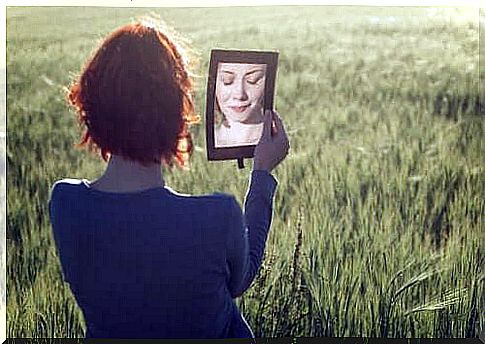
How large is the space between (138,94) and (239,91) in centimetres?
50

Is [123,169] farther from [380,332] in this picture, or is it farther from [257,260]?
[380,332]

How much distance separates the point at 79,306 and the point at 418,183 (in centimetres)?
184

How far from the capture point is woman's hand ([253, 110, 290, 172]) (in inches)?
198

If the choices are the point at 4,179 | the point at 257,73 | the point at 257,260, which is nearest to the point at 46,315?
the point at 4,179

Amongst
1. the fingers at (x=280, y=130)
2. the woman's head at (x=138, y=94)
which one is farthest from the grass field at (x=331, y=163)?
the woman's head at (x=138, y=94)

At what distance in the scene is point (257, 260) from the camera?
5.01 m

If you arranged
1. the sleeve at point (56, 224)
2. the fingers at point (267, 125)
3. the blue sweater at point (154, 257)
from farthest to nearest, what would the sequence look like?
the fingers at point (267, 125), the sleeve at point (56, 224), the blue sweater at point (154, 257)

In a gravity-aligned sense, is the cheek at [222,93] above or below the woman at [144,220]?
above

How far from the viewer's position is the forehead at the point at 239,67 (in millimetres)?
4922

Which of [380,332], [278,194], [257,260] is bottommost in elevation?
[380,332]

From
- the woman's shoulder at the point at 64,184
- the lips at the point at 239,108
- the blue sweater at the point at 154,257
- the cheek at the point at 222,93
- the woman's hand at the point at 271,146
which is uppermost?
the cheek at the point at 222,93

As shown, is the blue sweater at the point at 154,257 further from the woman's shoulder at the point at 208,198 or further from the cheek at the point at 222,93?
the cheek at the point at 222,93

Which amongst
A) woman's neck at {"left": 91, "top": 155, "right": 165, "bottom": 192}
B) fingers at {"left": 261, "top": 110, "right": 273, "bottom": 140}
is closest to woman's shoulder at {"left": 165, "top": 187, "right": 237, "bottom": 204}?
woman's neck at {"left": 91, "top": 155, "right": 165, "bottom": 192}

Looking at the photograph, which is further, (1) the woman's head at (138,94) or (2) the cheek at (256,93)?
(2) the cheek at (256,93)
